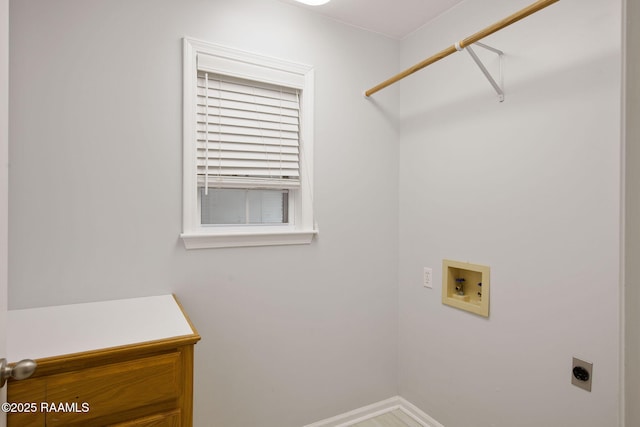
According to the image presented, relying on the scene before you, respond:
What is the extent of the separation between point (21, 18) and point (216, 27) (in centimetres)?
76

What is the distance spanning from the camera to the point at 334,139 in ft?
6.82

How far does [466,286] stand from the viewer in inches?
78.0

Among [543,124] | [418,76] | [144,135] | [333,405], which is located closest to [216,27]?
[144,135]

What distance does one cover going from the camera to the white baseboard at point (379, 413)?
209 centimetres

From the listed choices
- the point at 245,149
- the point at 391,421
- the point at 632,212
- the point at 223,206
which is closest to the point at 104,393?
the point at 223,206

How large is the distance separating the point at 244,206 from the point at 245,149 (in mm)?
314

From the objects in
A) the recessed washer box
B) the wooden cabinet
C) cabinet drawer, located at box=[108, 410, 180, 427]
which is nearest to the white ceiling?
the recessed washer box

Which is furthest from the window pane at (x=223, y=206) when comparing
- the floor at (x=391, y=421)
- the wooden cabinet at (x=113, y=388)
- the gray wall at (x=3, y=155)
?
the floor at (x=391, y=421)

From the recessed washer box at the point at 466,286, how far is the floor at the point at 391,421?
785 millimetres

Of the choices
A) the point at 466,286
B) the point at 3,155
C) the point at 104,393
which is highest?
the point at 3,155

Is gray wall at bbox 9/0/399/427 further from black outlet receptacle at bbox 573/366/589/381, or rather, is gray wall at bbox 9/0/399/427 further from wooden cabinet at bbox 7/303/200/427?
black outlet receptacle at bbox 573/366/589/381

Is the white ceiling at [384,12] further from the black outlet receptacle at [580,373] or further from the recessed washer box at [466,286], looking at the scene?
the black outlet receptacle at [580,373]

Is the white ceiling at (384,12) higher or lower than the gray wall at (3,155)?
higher

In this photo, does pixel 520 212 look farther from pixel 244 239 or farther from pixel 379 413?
pixel 379 413
